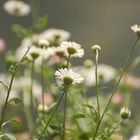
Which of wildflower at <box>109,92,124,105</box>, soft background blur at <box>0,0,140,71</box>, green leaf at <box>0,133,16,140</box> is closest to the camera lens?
green leaf at <box>0,133,16,140</box>

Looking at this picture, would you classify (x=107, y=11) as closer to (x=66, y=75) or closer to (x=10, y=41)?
(x=10, y=41)

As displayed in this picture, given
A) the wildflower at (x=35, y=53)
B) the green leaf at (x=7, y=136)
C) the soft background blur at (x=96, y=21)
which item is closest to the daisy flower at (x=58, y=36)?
the wildflower at (x=35, y=53)

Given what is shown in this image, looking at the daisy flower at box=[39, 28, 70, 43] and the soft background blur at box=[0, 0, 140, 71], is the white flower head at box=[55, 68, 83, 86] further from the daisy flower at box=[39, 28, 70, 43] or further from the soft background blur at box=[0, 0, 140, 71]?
the soft background blur at box=[0, 0, 140, 71]

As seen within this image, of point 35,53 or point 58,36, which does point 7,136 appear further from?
point 58,36

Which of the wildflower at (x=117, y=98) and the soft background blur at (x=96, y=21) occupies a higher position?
the soft background blur at (x=96, y=21)

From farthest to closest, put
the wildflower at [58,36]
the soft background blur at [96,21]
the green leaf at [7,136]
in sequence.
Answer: the soft background blur at [96,21], the wildflower at [58,36], the green leaf at [7,136]

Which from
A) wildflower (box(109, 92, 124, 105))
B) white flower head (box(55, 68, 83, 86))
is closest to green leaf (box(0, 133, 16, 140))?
white flower head (box(55, 68, 83, 86))

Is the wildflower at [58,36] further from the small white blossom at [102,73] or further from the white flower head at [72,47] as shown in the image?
the white flower head at [72,47]

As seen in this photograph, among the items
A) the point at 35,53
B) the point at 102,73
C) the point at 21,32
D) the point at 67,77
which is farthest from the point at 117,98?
the point at 67,77
